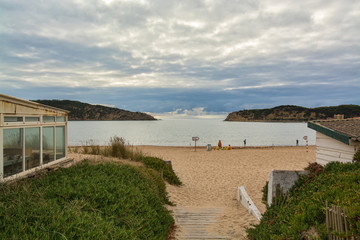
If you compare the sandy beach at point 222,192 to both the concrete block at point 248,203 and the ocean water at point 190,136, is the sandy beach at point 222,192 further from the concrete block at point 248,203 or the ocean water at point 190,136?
the ocean water at point 190,136

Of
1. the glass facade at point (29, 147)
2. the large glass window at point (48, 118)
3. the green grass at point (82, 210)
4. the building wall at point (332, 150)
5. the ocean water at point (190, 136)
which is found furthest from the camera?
the ocean water at point (190, 136)

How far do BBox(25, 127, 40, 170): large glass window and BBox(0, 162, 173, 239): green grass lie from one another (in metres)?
0.47

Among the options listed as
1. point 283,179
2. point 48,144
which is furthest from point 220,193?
point 48,144

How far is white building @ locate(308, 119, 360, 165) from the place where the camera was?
269 inches

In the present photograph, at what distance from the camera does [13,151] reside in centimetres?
616

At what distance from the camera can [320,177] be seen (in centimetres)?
579

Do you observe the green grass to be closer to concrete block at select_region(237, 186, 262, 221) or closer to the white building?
concrete block at select_region(237, 186, 262, 221)

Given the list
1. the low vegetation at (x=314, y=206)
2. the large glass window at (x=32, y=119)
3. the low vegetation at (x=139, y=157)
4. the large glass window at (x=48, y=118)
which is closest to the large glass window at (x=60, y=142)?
the large glass window at (x=48, y=118)

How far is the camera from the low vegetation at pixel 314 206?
358 cm

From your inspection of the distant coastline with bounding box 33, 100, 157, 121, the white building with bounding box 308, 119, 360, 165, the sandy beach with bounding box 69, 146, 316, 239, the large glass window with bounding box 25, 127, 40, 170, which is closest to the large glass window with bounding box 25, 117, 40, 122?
the large glass window with bounding box 25, 127, 40, 170

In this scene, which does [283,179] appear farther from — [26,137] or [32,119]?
[32,119]

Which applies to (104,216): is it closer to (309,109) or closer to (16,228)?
(16,228)

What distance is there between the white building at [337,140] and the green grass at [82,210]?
5036 mm

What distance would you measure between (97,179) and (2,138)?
221 centimetres
